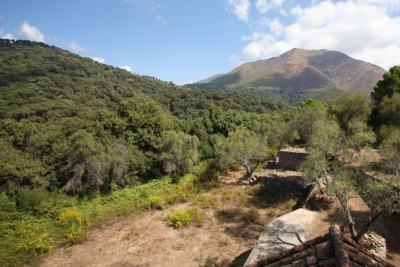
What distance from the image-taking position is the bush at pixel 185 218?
678 inches

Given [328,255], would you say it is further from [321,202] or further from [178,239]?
[321,202]

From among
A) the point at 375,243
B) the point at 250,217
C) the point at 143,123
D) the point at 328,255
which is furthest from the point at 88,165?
the point at 328,255

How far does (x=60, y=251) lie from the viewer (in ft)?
51.2

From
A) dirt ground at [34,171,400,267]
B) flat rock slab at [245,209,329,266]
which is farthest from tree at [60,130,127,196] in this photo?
flat rock slab at [245,209,329,266]

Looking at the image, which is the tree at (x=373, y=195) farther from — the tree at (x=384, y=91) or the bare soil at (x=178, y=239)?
the tree at (x=384, y=91)

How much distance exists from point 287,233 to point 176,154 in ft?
53.2

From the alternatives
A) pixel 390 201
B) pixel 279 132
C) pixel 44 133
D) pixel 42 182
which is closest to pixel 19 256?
pixel 42 182

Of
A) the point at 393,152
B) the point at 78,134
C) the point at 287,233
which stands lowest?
the point at 287,233

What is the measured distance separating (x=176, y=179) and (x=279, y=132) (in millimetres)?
11737

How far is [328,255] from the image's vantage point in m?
4.37

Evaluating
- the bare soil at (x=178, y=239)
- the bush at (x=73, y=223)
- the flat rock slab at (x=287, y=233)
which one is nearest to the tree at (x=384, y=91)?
the bare soil at (x=178, y=239)

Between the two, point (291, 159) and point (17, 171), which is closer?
point (17, 171)

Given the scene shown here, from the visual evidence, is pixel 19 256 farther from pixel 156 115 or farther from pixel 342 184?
pixel 156 115

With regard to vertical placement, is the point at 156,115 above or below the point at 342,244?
above
